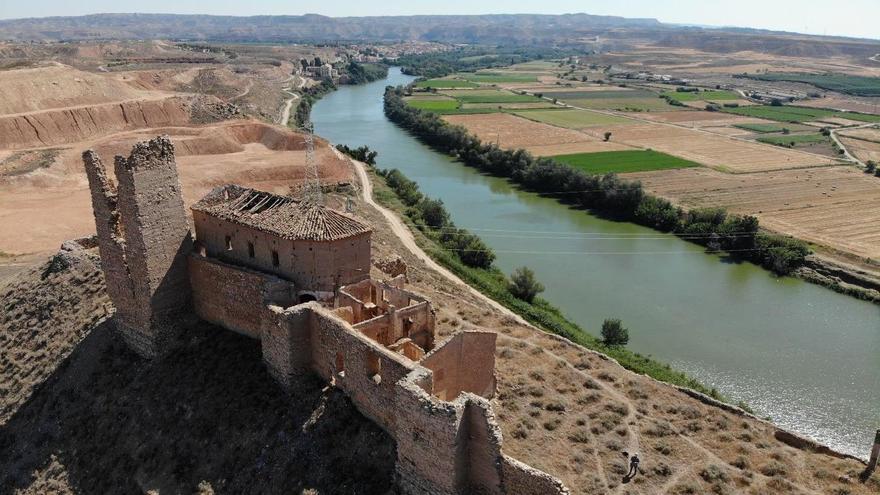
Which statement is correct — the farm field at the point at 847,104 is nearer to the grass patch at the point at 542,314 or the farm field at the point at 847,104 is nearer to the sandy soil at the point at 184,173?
the sandy soil at the point at 184,173

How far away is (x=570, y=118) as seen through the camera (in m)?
80.6

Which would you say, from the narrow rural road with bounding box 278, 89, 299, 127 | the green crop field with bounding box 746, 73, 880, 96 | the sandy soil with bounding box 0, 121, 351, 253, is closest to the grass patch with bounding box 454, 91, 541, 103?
the narrow rural road with bounding box 278, 89, 299, 127

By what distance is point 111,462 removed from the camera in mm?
14492

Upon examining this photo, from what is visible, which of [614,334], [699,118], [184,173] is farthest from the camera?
[699,118]

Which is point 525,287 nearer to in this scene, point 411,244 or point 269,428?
point 411,244

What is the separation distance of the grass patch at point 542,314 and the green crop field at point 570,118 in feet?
144

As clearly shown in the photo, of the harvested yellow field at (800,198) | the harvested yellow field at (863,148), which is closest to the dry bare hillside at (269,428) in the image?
the harvested yellow field at (800,198)

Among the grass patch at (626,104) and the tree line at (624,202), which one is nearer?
the tree line at (624,202)

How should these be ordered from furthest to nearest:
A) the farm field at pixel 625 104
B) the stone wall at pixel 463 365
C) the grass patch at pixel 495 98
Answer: the grass patch at pixel 495 98 < the farm field at pixel 625 104 < the stone wall at pixel 463 365

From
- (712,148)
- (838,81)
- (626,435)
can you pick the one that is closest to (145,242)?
(626,435)

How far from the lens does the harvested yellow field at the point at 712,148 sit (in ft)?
183

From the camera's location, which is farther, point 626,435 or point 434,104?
point 434,104

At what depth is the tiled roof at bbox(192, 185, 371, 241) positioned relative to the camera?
1525cm

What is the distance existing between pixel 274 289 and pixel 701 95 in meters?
105
